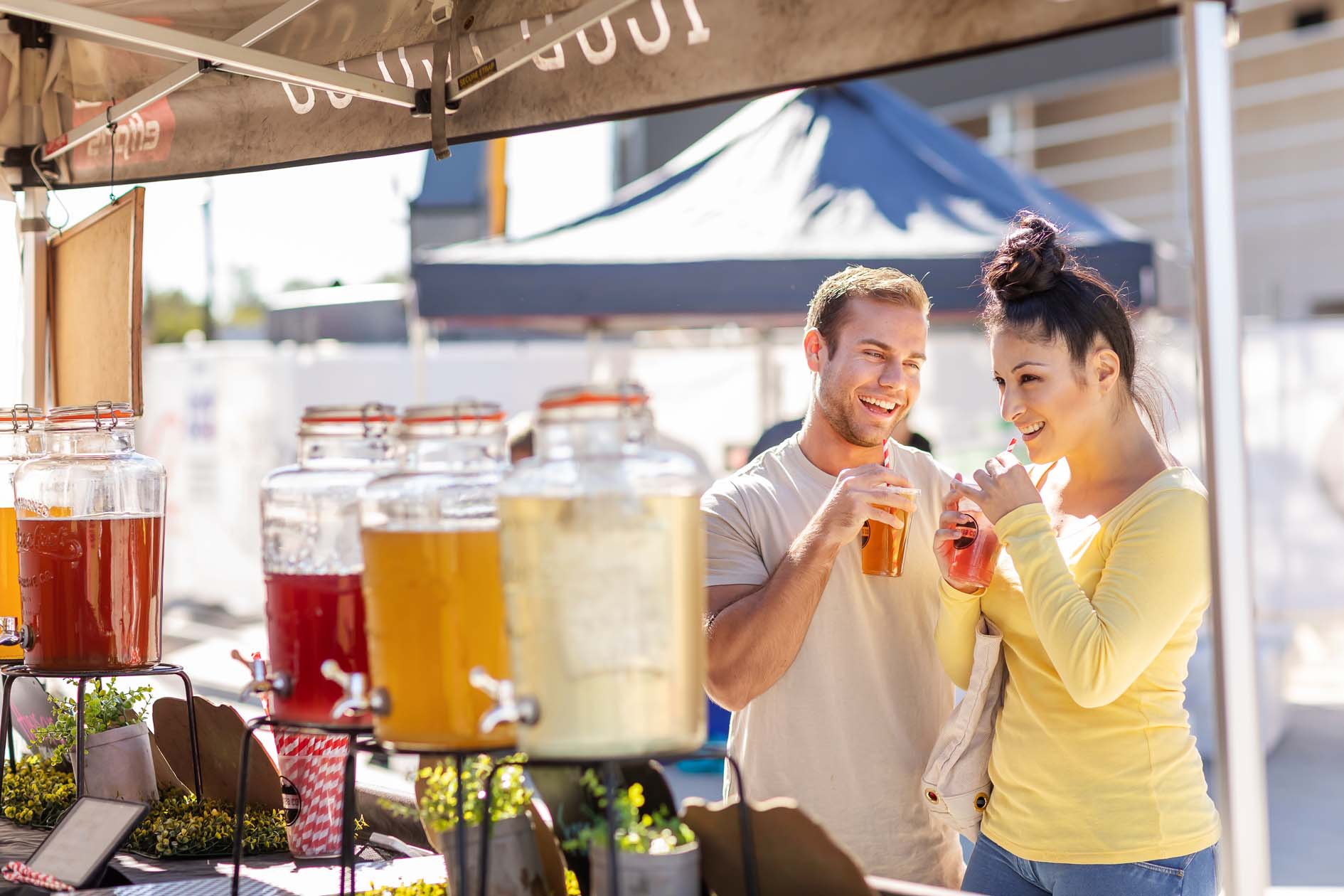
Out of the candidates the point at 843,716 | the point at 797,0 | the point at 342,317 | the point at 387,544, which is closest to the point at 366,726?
the point at 387,544

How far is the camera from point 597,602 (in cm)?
125

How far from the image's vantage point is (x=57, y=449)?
2.22 metres

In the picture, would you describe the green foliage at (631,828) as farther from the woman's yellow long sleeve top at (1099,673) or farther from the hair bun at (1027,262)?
the hair bun at (1027,262)

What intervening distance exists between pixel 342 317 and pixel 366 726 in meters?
9.94

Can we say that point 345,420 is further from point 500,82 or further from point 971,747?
point 971,747

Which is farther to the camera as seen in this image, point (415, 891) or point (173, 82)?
point (173, 82)

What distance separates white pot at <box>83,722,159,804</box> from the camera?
2348 millimetres

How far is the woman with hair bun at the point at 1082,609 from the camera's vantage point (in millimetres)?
1771

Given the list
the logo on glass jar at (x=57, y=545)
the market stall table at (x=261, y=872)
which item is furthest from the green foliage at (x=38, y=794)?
the logo on glass jar at (x=57, y=545)

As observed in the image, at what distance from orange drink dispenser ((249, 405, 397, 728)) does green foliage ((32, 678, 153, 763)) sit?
99 cm

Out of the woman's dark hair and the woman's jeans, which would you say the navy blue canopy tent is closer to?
the woman's dark hair

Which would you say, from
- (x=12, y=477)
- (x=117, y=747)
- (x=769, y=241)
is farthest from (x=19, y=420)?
(x=769, y=241)

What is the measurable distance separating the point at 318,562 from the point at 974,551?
918mm

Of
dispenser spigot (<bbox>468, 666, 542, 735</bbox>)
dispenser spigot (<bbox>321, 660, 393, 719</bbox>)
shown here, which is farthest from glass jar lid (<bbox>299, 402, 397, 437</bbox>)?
dispenser spigot (<bbox>468, 666, 542, 735</bbox>)
